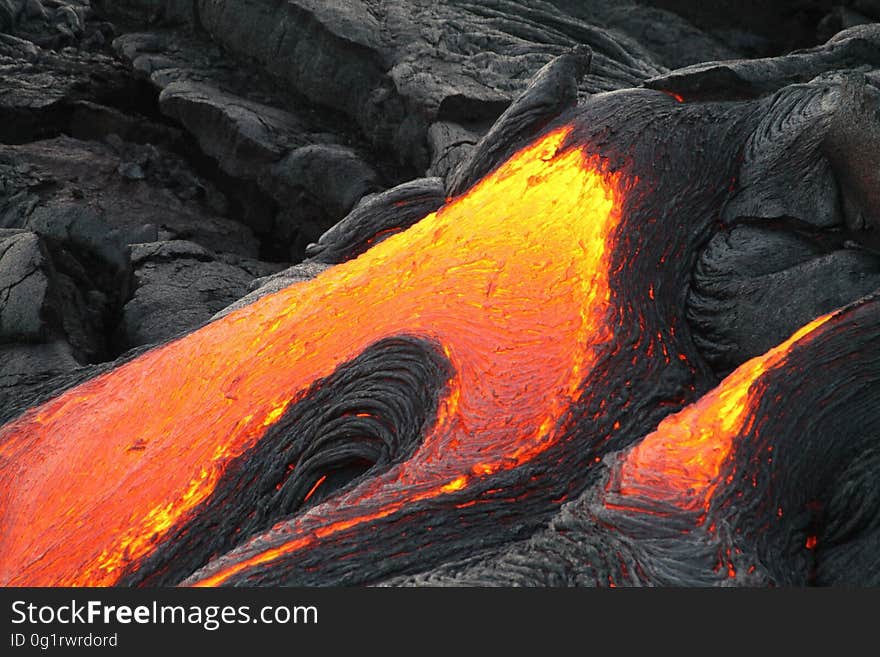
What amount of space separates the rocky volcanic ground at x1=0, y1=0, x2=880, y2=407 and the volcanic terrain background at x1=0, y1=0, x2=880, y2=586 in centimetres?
10

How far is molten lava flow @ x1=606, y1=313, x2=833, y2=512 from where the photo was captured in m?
3.16

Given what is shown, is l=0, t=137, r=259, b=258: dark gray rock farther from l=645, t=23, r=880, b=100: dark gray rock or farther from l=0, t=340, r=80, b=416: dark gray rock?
l=645, t=23, r=880, b=100: dark gray rock

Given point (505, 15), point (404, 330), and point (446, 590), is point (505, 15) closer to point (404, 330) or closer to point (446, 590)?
point (404, 330)

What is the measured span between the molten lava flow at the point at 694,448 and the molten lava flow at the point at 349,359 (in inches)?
17.3

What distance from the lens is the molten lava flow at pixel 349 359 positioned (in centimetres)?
366

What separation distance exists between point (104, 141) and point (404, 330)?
523 cm

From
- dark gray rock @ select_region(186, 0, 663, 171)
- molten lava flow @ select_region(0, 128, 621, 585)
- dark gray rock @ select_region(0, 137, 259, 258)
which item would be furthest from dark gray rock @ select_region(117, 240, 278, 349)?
dark gray rock @ select_region(186, 0, 663, 171)

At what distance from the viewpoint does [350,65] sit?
24.8 ft

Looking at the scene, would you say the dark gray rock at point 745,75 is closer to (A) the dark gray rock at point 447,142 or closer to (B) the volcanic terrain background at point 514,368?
(B) the volcanic terrain background at point 514,368

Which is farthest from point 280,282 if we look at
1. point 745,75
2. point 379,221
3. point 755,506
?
point 755,506

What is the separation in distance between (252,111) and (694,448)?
5567 mm

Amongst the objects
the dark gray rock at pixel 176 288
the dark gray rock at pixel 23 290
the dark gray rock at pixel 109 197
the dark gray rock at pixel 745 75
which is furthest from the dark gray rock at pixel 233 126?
the dark gray rock at pixel 745 75

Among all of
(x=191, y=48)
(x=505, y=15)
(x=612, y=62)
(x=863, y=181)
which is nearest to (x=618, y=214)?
(x=863, y=181)

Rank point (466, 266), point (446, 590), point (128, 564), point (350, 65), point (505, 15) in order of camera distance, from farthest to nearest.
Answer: point (505, 15) → point (350, 65) → point (466, 266) → point (128, 564) → point (446, 590)
